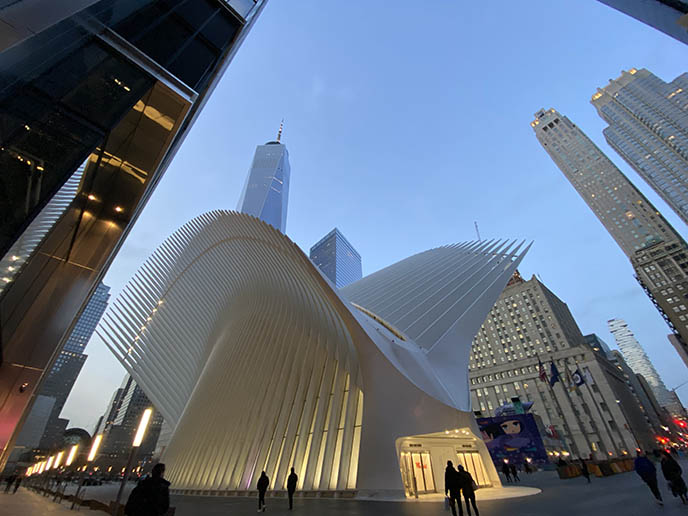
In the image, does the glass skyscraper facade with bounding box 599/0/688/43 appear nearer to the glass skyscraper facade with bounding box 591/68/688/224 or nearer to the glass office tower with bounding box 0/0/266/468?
the glass office tower with bounding box 0/0/266/468

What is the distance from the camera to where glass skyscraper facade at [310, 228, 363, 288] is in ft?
578

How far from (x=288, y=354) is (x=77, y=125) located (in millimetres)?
14902

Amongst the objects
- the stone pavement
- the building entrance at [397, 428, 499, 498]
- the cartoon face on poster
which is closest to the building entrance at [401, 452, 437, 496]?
the building entrance at [397, 428, 499, 498]

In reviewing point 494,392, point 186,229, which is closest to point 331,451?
point 186,229

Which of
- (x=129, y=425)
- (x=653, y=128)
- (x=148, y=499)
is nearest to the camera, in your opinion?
(x=148, y=499)

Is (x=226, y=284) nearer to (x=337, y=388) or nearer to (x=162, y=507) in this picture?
(x=337, y=388)

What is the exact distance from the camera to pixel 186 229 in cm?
2123

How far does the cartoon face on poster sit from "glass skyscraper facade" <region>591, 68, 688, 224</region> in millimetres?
75335

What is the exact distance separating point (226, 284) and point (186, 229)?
4608 millimetres

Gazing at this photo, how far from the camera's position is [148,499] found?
367cm

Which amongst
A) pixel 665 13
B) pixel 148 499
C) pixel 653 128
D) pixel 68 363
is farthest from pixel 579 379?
pixel 68 363

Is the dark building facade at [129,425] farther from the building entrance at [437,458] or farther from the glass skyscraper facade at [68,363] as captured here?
the building entrance at [437,458]

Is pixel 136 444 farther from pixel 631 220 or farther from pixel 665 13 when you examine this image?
pixel 631 220

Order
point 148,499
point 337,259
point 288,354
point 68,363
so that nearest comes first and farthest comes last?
point 148,499
point 288,354
point 68,363
point 337,259
